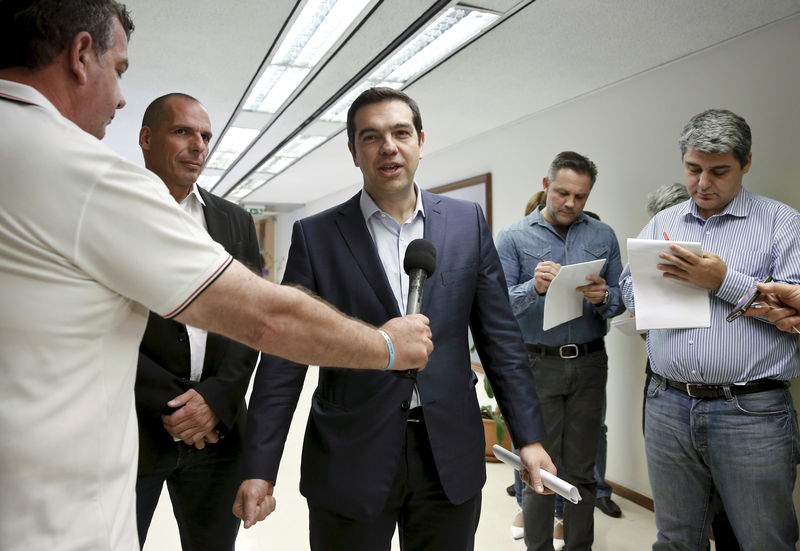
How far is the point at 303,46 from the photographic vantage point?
321 cm

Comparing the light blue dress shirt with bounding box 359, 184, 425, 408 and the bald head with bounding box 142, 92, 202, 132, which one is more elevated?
the bald head with bounding box 142, 92, 202, 132

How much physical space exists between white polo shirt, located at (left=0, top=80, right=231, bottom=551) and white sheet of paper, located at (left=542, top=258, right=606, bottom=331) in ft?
5.89

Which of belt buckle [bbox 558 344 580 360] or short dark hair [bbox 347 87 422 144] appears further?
belt buckle [bbox 558 344 580 360]

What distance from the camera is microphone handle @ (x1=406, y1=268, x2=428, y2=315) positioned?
127 cm

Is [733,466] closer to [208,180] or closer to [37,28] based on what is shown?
[37,28]

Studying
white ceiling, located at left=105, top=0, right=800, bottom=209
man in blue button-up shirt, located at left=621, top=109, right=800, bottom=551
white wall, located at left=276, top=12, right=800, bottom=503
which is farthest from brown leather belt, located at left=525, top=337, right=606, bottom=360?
white ceiling, located at left=105, top=0, right=800, bottom=209

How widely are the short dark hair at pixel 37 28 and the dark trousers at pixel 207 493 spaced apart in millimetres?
1238

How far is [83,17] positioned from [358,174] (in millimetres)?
6950

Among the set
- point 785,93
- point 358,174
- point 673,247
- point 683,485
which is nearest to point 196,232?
point 673,247

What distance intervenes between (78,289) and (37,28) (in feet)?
1.45

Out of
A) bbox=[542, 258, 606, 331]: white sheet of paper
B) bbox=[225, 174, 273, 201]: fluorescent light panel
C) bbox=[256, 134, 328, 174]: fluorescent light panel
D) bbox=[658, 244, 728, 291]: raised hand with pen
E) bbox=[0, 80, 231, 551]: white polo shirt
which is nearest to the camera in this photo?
bbox=[0, 80, 231, 551]: white polo shirt

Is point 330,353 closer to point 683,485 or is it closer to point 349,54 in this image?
point 683,485

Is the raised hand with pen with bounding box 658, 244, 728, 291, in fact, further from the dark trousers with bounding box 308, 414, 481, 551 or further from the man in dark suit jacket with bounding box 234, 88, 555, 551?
the dark trousers with bounding box 308, 414, 481, 551

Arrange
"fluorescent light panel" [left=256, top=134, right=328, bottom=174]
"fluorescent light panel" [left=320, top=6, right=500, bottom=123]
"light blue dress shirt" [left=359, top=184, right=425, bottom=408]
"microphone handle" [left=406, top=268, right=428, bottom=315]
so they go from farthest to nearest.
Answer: "fluorescent light panel" [left=256, top=134, right=328, bottom=174] → "fluorescent light panel" [left=320, top=6, right=500, bottom=123] → "light blue dress shirt" [left=359, top=184, right=425, bottom=408] → "microphone handle" [left=406, top=268, right=428, bottom=315]
